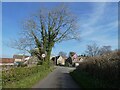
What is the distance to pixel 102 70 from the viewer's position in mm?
18672

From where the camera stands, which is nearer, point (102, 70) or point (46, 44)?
point (102, 70)

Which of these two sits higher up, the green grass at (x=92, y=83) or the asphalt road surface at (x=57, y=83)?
the green grass at (x=92, y=83)

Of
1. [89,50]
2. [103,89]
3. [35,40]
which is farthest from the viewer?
[89,50]

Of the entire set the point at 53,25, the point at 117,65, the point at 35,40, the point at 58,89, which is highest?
the point at 53,25

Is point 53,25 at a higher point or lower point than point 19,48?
higher

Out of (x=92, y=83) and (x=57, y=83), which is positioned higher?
(x=92, y=83)

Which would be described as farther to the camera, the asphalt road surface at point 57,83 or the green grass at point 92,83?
the asphalt road surface at point 57,83

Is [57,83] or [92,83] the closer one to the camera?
[92,83]

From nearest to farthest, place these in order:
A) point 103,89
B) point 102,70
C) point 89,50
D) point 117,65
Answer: point 103,89 < point 117,65 < point 102,70 < point 89,50

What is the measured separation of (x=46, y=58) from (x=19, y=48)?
575 centimetres

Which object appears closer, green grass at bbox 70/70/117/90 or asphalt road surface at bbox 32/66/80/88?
green grass at bbox 70/70/117/90

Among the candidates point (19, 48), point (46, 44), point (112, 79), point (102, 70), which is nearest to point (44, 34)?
point (46, 44)

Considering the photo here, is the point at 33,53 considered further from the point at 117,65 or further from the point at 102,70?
the point at 117,65

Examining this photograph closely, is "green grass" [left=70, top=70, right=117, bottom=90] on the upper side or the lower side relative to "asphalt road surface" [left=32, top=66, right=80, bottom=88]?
upper
